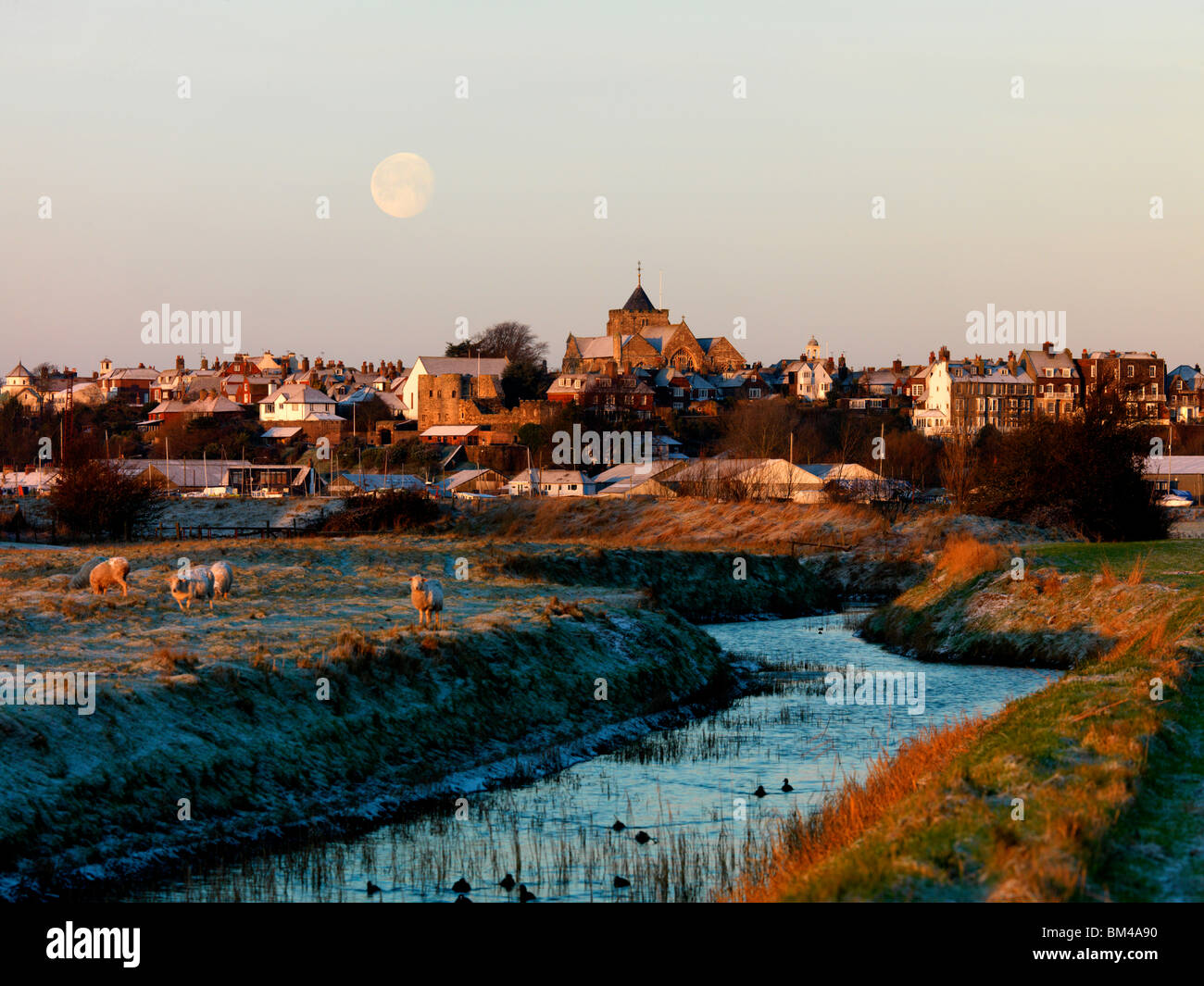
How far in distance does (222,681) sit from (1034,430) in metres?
53.1

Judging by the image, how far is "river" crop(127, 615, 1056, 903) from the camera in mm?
17297

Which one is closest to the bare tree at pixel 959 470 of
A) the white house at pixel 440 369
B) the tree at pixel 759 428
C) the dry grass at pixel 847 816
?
the tree at pixel 759 428

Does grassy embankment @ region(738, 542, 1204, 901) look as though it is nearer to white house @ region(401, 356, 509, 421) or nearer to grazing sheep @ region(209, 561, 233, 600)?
grazing sheep @ region(209, 561, 233, 600)

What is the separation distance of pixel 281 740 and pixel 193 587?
14037mm

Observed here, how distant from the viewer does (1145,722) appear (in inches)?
712

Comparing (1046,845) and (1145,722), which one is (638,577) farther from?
(1046,845)

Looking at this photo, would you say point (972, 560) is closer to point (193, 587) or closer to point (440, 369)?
point (193, 587)

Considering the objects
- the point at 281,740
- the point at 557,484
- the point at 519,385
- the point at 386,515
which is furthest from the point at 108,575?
the point at 519,385

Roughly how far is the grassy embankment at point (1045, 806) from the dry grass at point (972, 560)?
1637 centimetres

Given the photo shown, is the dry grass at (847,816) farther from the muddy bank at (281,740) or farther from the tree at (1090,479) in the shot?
the tree at (1090,479)

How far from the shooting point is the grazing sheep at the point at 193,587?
3538 centimetres

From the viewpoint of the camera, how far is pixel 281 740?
23.0 meters
